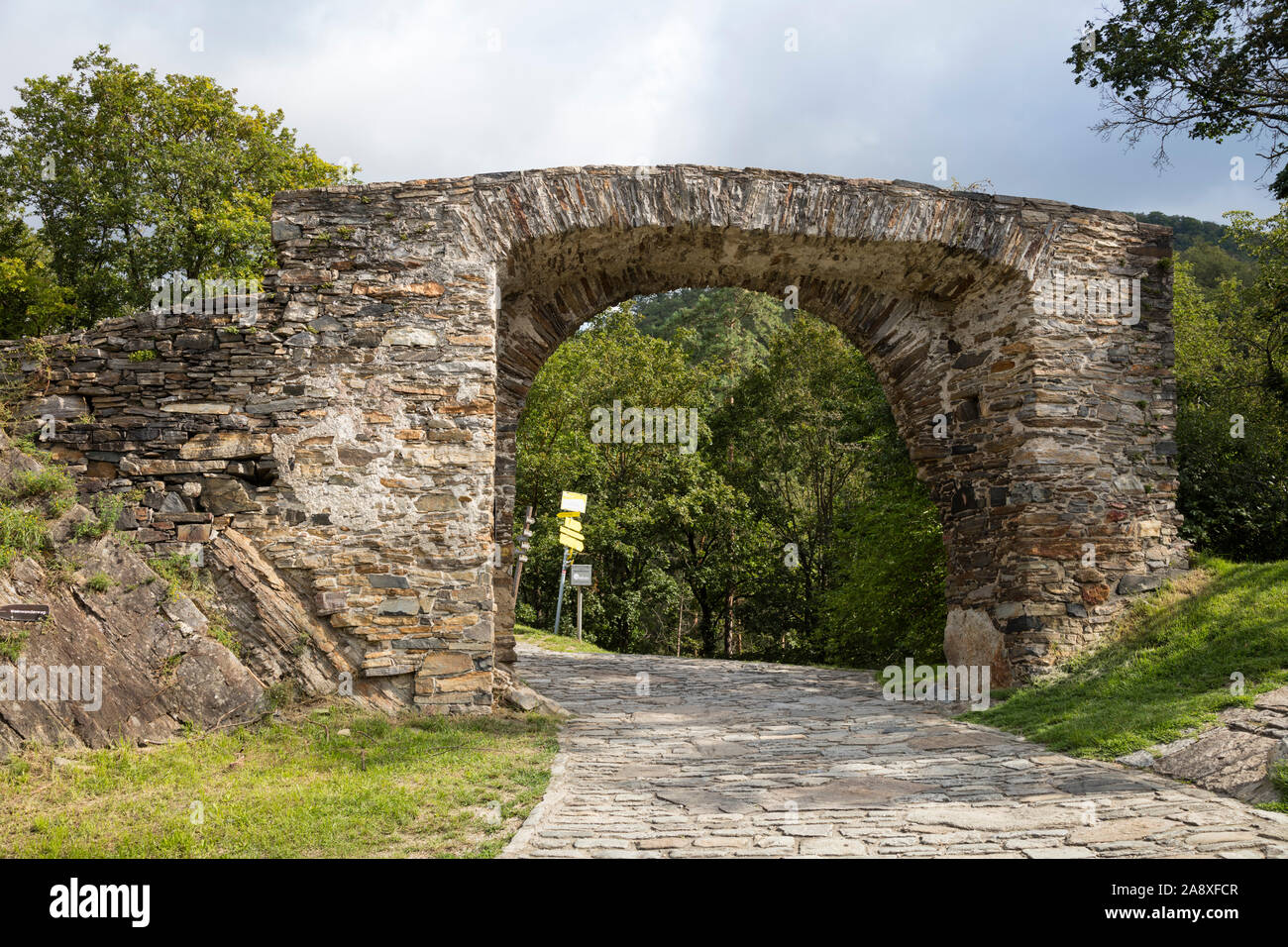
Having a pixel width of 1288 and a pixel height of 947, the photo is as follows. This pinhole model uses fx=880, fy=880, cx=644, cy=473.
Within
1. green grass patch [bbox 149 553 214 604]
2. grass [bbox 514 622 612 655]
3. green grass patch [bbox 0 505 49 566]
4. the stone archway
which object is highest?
the stone archway

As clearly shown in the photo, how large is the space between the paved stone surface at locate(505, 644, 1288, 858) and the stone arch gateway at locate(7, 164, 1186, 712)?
5.30 feet

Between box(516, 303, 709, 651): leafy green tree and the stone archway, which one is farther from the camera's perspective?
box(516, 303, 709, 651): leafy green tree

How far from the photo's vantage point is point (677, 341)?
88.6 ft

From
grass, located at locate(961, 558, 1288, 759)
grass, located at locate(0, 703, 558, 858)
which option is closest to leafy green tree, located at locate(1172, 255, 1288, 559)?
grass, located at locate(961, 558, 1288, 759)

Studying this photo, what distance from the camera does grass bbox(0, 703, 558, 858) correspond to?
413 centimetres

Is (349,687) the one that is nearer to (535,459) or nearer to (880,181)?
(880,181)

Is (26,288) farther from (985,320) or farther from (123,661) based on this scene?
(985,320)

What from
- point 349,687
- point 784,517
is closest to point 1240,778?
point 349,687

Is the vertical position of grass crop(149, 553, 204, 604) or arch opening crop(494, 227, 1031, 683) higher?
arch opening crop(494, 227, 1031, 683)

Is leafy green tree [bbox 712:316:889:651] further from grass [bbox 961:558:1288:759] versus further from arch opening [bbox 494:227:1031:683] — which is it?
grass [bbox 961:558:1288:759]

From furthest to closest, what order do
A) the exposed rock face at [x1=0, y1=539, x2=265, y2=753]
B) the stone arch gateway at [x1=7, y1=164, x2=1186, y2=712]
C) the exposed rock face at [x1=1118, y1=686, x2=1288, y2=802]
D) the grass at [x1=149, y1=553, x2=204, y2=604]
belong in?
the stone arch gateway at [x1=7, y1=164, x2=1186, y2=712] < the grass at [x1=149, y1=553, x2=204, y2=604] < the exposed rock face at [x1=0, y1=539, x2=265, y2=753] < the exposed rock face at [x1=1118, y1=686, x2=1288, y2=802]

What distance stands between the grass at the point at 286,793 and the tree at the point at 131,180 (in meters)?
15.7

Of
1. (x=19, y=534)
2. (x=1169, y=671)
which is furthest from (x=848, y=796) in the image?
(x=19, y=534)

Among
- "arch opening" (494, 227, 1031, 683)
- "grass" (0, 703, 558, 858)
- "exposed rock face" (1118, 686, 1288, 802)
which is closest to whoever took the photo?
"grass" (0, 703, 558, 858)
